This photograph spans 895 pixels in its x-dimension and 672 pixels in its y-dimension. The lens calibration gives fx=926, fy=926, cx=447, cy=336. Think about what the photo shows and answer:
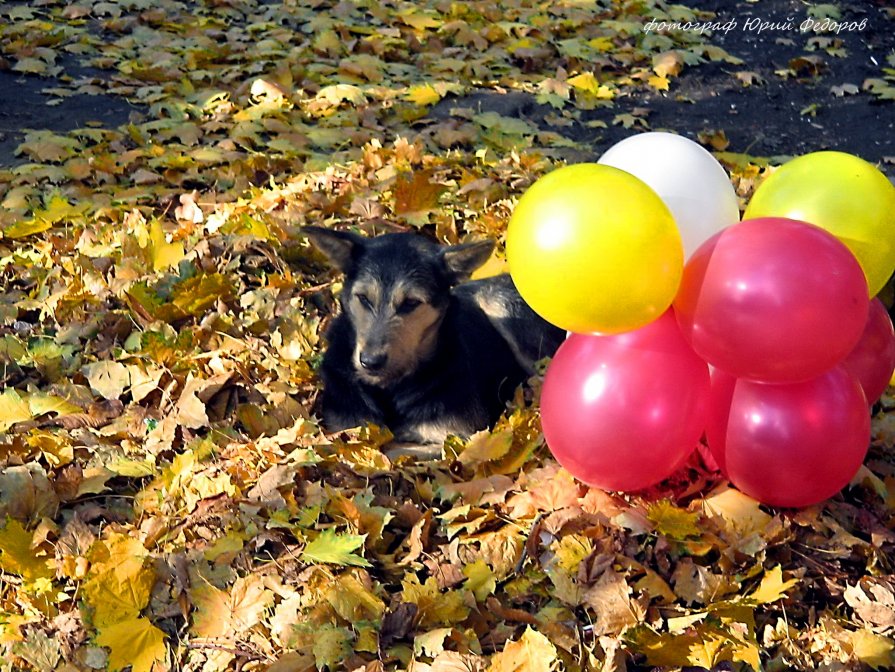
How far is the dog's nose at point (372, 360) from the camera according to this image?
4457 millimetres

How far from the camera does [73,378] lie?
15.8ft

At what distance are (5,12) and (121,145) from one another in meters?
3.52

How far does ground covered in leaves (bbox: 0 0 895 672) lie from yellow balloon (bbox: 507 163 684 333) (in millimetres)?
902

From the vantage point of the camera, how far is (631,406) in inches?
137

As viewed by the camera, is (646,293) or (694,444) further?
(694,444)

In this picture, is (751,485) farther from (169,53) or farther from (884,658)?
(169,53)

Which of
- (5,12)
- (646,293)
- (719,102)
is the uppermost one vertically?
(646,293)

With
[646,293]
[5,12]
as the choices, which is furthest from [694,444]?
[5,12]

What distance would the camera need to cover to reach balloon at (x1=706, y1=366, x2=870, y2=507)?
3.43m

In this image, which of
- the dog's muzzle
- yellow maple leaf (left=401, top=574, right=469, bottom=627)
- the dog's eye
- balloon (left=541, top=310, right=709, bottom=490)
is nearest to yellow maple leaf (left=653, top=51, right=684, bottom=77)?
the dog's eye

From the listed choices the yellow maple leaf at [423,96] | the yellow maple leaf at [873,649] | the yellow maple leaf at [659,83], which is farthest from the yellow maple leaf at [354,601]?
the yellow maple leaf at [659,83]

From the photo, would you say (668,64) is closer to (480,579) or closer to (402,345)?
(402,345)

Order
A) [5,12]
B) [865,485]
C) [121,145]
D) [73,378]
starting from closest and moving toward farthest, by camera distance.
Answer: [865,485] → [73,378] → [121,145] → [5,12]

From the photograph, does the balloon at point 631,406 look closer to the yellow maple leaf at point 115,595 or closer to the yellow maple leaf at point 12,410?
the yellow maple leaf at point 115,595
